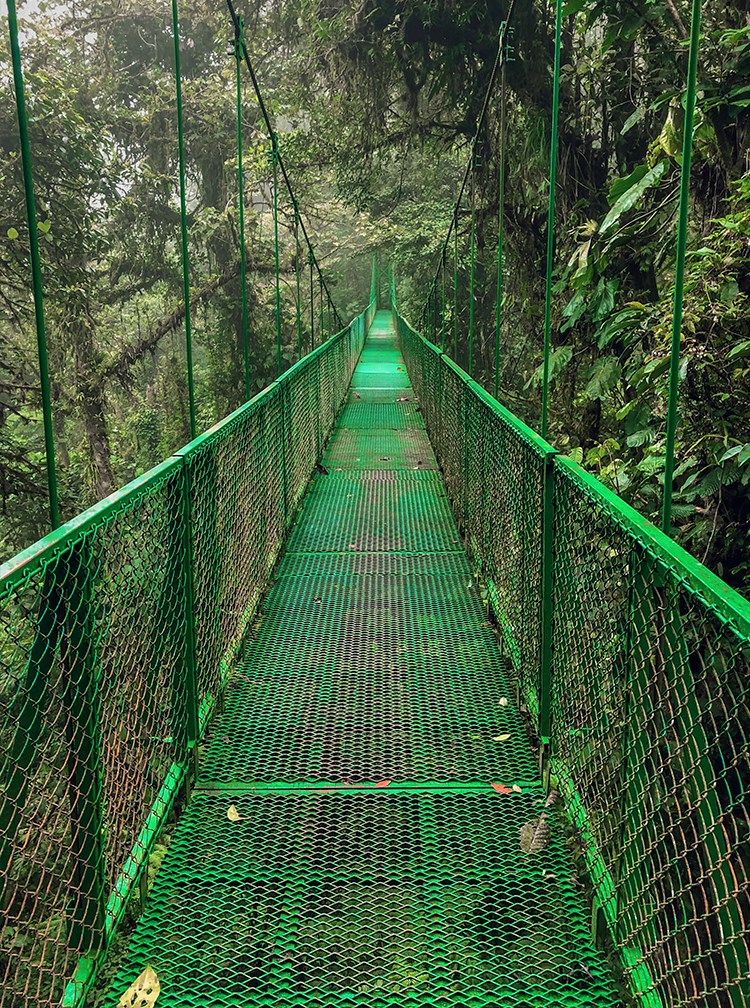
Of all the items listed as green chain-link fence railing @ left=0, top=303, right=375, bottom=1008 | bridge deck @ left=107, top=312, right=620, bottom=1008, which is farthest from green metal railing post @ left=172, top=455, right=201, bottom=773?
bridge deck @ left=107, top=312, right=620, bottom=1008

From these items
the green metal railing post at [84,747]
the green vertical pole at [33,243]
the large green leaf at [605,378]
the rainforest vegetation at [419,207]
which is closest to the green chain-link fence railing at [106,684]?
the green metal railing post at [84,747]

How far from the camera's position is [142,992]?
A: 1578 mm

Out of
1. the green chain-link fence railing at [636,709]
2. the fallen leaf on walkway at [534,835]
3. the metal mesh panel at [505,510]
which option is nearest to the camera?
the green chain-link fence railing at [636,709]

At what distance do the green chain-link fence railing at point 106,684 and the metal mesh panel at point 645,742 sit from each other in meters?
0.97

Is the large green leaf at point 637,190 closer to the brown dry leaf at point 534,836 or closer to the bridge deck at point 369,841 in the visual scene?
the bridge deck at point 369,841

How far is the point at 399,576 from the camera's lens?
4023 mm

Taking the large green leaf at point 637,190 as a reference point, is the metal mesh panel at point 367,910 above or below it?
below

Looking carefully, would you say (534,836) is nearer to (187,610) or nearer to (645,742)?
(645,742)

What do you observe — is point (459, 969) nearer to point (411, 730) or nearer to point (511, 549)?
point (411, 730)

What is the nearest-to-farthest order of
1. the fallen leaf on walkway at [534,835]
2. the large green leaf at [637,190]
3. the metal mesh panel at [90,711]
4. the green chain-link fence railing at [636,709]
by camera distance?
1. the green chain-link fence railing at [636,709]
2. the metal mesh panel at [90,711]
3. the fallen leaf on walkway at [534,835]
4. the large green leaf at [637,190]

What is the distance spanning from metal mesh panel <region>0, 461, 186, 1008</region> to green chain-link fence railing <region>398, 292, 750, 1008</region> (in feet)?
3.15

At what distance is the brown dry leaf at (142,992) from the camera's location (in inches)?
61.2

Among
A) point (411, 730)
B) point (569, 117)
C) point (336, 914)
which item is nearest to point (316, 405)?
point (569, 117)

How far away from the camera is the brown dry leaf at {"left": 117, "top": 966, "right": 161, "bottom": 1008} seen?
61.2 inches
